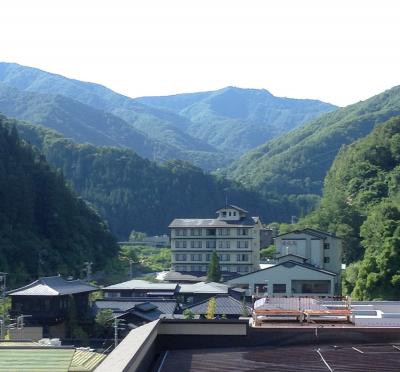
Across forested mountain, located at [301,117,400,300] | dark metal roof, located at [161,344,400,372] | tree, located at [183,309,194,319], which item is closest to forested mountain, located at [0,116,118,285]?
tree, located at [183,309,194,319]

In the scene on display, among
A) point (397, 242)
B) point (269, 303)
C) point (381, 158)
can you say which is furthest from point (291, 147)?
A: point (269, 303)

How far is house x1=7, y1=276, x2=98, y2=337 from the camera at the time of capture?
68.3 feet

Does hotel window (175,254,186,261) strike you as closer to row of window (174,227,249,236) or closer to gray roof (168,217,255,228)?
row of window (174,227,249,236)

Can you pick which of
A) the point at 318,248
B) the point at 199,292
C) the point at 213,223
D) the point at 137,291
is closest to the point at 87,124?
the point at 213,223

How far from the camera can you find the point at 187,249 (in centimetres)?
3878

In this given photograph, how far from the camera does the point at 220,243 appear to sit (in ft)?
127

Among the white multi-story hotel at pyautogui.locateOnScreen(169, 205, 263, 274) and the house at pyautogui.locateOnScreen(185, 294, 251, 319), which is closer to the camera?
the house at pyautogui.locateOnScreen(185, 294, 251, 319)

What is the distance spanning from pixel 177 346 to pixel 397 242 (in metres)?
16.1

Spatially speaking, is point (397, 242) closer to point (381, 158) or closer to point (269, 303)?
point (269, 303)

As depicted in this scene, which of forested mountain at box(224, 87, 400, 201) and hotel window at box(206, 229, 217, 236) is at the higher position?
forested mountain at box(224, 87, 400, 201)

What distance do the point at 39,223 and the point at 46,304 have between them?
62.6 feet

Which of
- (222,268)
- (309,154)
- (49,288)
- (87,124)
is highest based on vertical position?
(87,124)

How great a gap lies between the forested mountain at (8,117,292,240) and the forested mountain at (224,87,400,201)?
11299 mm

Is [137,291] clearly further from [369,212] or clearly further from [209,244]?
[369,212]
